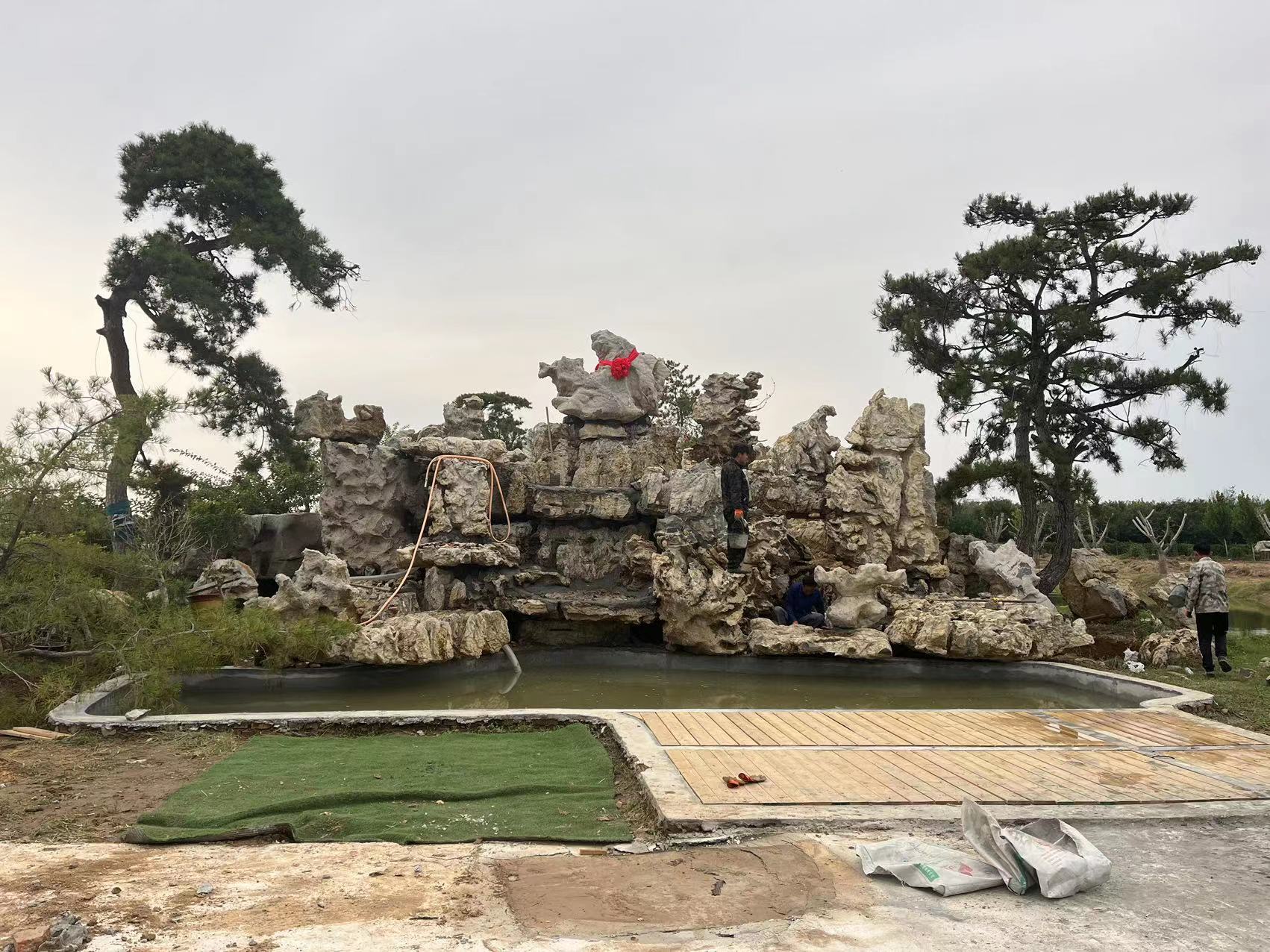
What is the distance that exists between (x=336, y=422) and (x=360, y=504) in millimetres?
1116

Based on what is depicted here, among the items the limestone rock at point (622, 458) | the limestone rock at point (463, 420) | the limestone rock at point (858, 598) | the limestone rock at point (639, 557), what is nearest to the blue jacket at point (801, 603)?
the limestone rock at point (858, 598)

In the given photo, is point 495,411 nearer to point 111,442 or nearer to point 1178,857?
point 111,442

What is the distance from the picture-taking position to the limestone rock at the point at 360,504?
12.0 metres

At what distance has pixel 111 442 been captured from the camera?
25.0ft

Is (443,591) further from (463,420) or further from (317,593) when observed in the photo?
(463,420)

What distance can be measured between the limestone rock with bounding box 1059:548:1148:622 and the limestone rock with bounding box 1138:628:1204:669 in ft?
10.4

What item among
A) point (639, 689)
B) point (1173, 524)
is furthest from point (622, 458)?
point (1173, 524)

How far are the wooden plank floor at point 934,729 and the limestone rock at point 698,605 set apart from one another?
3.60 metres

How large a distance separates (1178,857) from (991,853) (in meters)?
0.86

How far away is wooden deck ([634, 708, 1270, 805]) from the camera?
14.6 ft

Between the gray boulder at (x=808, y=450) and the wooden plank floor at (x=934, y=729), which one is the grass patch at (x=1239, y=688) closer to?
the wooden plank floor at (x=934, y=729)

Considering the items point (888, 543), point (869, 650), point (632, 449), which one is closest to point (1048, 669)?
point (869, 650)

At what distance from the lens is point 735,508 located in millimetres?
11656

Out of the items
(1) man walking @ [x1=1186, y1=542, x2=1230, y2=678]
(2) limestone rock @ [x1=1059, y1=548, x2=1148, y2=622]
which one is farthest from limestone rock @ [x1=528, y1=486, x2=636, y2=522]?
(2) limestone rock @ [x1=1059, y1=548, x2=1148, y2=622]
